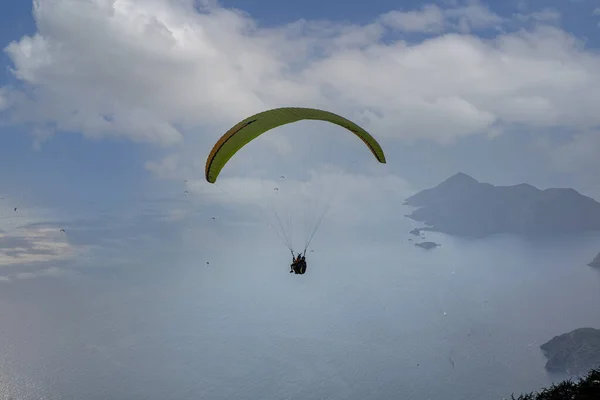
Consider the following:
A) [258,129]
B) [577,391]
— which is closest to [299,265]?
[258,129]

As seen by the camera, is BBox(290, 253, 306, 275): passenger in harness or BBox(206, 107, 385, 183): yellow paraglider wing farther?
BBox(290, 253, 306, 275): passenger in harness

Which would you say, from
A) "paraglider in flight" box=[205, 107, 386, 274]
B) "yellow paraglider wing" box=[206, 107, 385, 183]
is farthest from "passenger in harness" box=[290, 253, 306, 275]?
"yellow paraglider wing" box=[206, 107, 385, 183]

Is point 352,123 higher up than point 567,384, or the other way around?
point 352,123

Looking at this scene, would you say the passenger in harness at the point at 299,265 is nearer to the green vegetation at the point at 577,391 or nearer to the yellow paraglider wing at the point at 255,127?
the yellow paraglider wing at the point at 255,127

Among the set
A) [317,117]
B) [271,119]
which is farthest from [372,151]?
[271,119]

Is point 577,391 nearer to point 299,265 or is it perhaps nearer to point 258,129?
point 299,265

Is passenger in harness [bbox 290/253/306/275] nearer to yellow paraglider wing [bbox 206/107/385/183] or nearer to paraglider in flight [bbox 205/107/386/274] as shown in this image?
paraglider in flight [bbox 205/107/386/274]

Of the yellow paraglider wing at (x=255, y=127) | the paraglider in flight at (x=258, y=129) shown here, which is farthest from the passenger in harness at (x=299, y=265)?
the yellow paraglider wing at (x=255, y=127)

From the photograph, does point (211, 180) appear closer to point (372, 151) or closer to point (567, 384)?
point (372, 151)
